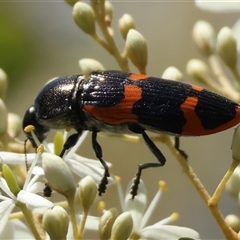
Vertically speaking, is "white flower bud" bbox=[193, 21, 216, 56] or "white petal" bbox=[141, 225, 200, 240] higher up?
"white flower bud" bbox=[193, 21, 216, 56]

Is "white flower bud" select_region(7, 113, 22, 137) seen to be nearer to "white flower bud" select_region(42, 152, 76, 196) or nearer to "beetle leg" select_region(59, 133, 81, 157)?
"beetle leg" select_region(59, 133, 81, 157)

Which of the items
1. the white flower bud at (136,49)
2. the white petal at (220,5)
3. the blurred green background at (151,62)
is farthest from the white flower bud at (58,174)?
the blurred green background at (151,62)

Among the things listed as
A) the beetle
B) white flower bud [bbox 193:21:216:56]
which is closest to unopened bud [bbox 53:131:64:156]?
the beetle

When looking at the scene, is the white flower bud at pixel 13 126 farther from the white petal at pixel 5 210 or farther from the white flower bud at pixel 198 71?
the white flower bud at pixel 198 71

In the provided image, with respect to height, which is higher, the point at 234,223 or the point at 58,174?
the point at 58,174

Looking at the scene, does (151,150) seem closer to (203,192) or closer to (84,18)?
(203,192)

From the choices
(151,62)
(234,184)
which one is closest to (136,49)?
(234,184)
